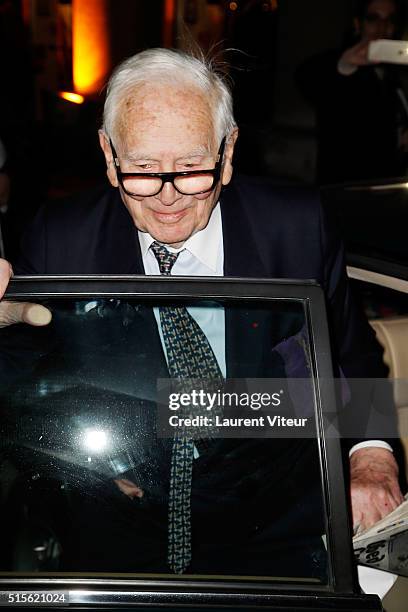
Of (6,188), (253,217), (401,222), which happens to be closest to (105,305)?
(253,217)

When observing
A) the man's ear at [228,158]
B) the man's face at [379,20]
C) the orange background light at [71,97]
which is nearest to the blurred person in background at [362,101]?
the man's face at [379,20]

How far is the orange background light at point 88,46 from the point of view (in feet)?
26.2

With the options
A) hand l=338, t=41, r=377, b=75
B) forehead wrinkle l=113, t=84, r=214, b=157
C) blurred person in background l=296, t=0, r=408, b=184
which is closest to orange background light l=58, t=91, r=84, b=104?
blurred person in background l=296, t=0, r=408, b=184

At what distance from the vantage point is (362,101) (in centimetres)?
416

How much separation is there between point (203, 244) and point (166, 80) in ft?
1.37

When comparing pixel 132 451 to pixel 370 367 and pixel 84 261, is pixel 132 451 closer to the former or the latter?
pixel 84 261

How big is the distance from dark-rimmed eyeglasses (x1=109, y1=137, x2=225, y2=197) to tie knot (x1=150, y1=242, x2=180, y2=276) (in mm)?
233

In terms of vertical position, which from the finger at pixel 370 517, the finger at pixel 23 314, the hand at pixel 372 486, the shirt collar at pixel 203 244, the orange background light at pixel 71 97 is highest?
the orange background light at pixel 71 97

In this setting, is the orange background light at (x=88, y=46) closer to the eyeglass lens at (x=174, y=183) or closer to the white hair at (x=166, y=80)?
the white hair at (x=166, y=80)

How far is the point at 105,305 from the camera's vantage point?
64.1 inches

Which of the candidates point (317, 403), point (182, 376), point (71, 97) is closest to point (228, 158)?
point (182, 376)

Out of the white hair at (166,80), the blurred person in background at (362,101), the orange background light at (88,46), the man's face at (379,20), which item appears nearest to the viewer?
the white hair at (166,80)

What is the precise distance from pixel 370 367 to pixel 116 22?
7.30m

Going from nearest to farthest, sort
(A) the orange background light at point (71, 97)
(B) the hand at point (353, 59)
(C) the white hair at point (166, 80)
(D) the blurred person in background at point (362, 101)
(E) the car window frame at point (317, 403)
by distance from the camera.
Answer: (E) the car window frame at point (317, 403) < (C) the white hair at point (166, 80) < (B) the hand at point (353, 59) < (D) the blurred person in background at point (362, 101) < (A) the orange background light at point (71, 97)
